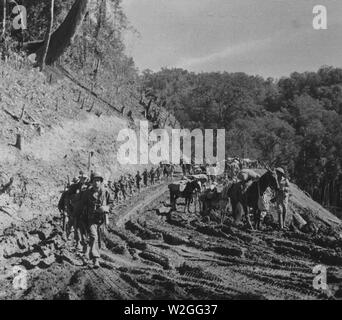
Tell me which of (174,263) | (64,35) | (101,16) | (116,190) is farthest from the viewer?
(101,16)

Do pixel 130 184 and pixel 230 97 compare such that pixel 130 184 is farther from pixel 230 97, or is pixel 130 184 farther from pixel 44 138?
pixel 230 97

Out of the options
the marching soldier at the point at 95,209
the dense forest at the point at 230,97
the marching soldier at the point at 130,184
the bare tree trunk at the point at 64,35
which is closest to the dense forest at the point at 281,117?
the dense forest at the point at 230,97

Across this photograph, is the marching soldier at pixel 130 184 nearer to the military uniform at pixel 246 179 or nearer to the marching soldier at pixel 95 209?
the military uniform at pixel 246 179

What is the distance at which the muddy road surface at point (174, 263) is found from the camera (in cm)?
1089

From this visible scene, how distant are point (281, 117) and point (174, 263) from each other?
194 feet

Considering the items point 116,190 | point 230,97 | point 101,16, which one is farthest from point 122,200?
point 230,97

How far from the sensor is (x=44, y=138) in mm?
24469

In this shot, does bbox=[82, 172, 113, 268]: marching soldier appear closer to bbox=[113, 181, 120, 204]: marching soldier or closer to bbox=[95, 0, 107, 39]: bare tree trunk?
bbox=[113, 181, 120, 204]: marching soldier

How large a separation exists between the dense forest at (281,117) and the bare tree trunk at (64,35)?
22.7 m

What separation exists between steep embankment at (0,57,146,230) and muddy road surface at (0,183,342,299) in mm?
1955

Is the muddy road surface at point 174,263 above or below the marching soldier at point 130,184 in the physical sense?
below

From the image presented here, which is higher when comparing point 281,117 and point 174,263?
point 281,117

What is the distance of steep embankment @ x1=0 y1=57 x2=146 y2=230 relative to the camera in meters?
19.4

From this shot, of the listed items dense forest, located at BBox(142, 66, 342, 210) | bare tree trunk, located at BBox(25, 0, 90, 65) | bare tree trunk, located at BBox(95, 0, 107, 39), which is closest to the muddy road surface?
bare tree trunk, located at BBox(25, 0, 90, 65)
